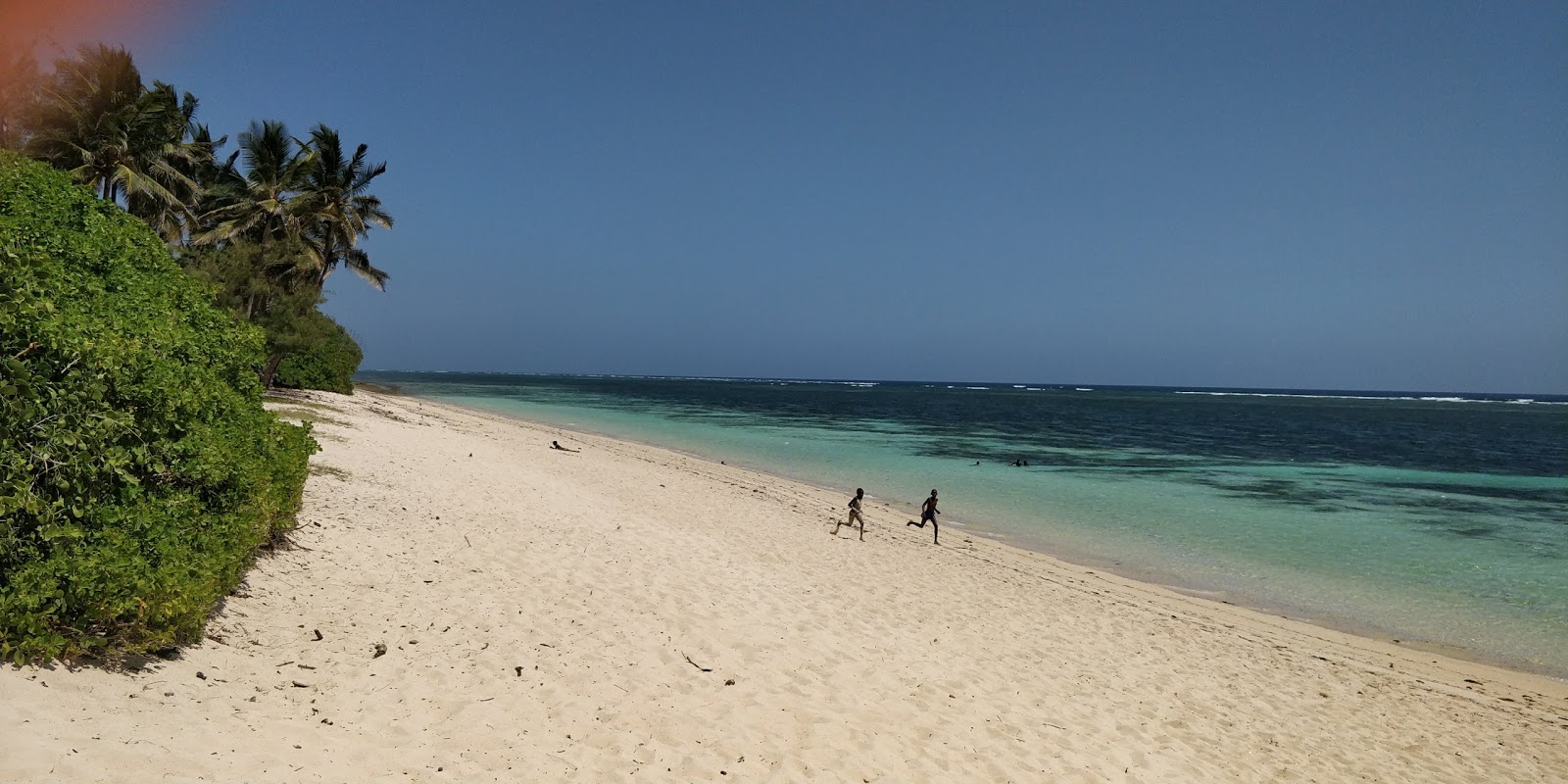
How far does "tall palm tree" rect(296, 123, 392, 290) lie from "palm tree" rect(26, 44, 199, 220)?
7.46m

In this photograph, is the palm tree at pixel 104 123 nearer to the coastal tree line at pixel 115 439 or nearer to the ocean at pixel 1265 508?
the ocean at pixel 1265 508

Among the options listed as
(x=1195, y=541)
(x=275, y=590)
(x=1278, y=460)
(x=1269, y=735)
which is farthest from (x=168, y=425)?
(x=1278, y=460)

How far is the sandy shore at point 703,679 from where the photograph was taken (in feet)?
15.7

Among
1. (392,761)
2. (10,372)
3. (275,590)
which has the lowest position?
(392,761)

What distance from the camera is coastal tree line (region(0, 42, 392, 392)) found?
2564 centimetres

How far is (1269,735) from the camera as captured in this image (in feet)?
25.1

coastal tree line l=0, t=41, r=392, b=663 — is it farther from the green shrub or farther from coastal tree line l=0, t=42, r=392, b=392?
the green shrub

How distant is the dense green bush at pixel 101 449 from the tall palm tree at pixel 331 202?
3460 centimetres

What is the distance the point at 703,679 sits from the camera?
23.1ft

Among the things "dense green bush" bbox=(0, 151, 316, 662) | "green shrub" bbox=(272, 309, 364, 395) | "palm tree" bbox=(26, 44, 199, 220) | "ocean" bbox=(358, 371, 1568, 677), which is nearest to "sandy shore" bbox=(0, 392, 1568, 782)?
"dense green bush" bbox=(0, 151, 316, 662)

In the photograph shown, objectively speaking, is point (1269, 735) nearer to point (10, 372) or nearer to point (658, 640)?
point (658, 640)

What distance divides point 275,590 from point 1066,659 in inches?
351

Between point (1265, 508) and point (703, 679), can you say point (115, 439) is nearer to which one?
point (703, 679)

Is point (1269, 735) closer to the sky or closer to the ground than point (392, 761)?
closer to the ground
